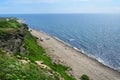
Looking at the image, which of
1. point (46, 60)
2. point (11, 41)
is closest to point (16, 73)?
point (11, 41)

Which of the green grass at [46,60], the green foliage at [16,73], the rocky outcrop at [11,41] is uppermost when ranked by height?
the green foliage at [16,73]

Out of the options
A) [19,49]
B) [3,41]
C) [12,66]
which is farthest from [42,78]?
[19,49]

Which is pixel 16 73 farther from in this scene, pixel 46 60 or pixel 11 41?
pixel 46 60

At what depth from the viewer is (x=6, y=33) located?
4588 cm

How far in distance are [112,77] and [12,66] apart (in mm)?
51491

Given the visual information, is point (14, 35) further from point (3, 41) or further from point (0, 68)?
point (0, 68)

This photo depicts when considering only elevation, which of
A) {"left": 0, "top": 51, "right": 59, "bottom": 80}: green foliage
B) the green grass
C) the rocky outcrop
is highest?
{"left": 0, "top": 51, "right": 59, "bottom": 80}: green foliage

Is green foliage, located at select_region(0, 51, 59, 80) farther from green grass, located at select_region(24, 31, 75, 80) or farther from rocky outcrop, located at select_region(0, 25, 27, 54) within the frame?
green grass, located at select_region(24, 31, 75, 80)

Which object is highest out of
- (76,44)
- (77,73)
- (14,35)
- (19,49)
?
(14,35)

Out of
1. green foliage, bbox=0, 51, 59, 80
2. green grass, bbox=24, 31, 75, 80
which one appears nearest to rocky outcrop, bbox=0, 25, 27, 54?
green grass, bbox=24, 31, 75, 80

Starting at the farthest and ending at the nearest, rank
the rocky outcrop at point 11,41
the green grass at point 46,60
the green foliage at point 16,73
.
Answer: the green grass at point 46,60 → the rocky outcrop at point 11,41 → the green foliage at point 16,73

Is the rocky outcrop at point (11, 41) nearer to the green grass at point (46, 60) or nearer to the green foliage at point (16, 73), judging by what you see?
the green grass at point (46, 60)

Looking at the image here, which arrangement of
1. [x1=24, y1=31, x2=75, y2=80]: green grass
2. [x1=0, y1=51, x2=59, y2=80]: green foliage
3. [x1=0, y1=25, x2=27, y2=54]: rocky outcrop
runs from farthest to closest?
[x1=24, y1=31, x2=75, y2=80]: green grass < [x1=0, y1=25, x2=27, y2=54]: rocky outcrop < [x1=0, y1=51, x2=59, y2=80]: green foliage

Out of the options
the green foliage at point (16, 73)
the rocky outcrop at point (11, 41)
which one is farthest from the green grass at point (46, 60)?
the green foliage at point (16, 73)
